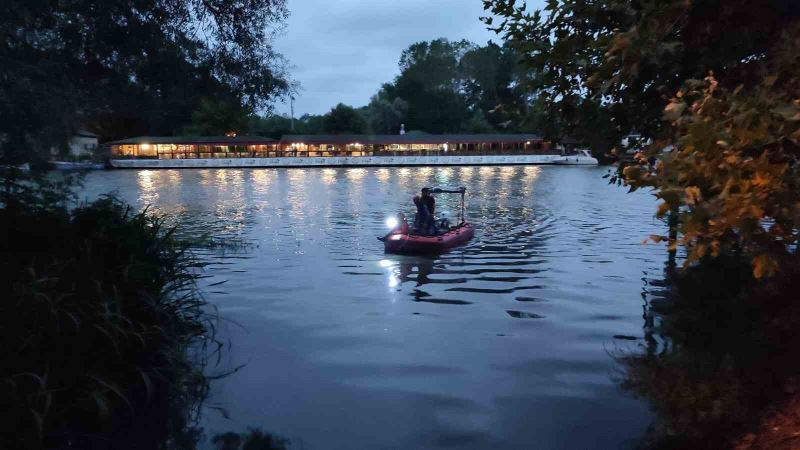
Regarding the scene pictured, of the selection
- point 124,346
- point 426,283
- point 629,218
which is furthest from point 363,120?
point 124,346

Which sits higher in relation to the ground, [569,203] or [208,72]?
[208,72]

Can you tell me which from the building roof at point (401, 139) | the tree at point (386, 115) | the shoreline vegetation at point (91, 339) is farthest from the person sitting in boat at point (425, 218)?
the tree at point (386, 115)

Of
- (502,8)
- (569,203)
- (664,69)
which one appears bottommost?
(569,203)

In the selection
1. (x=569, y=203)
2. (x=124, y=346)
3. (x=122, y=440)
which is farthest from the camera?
(x=569, y=203)

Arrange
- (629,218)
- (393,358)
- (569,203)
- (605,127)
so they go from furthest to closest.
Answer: (569,203) < (629,218) < (393,358) < (605,127)

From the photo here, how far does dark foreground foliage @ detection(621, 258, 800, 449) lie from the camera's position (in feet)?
20.1

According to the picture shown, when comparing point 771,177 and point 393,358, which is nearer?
point 771,177

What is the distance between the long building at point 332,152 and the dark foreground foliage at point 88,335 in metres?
78.7

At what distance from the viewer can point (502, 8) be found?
8.65 meters

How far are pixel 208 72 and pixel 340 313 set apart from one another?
4654 millimetres

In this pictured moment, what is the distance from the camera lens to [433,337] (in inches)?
400

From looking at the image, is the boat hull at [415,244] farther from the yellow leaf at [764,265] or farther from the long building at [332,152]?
the long building at [332,152]

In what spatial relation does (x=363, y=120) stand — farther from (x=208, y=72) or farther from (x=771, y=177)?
(x=771, y=177)

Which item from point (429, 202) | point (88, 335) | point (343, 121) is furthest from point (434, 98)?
point (88, 335)
